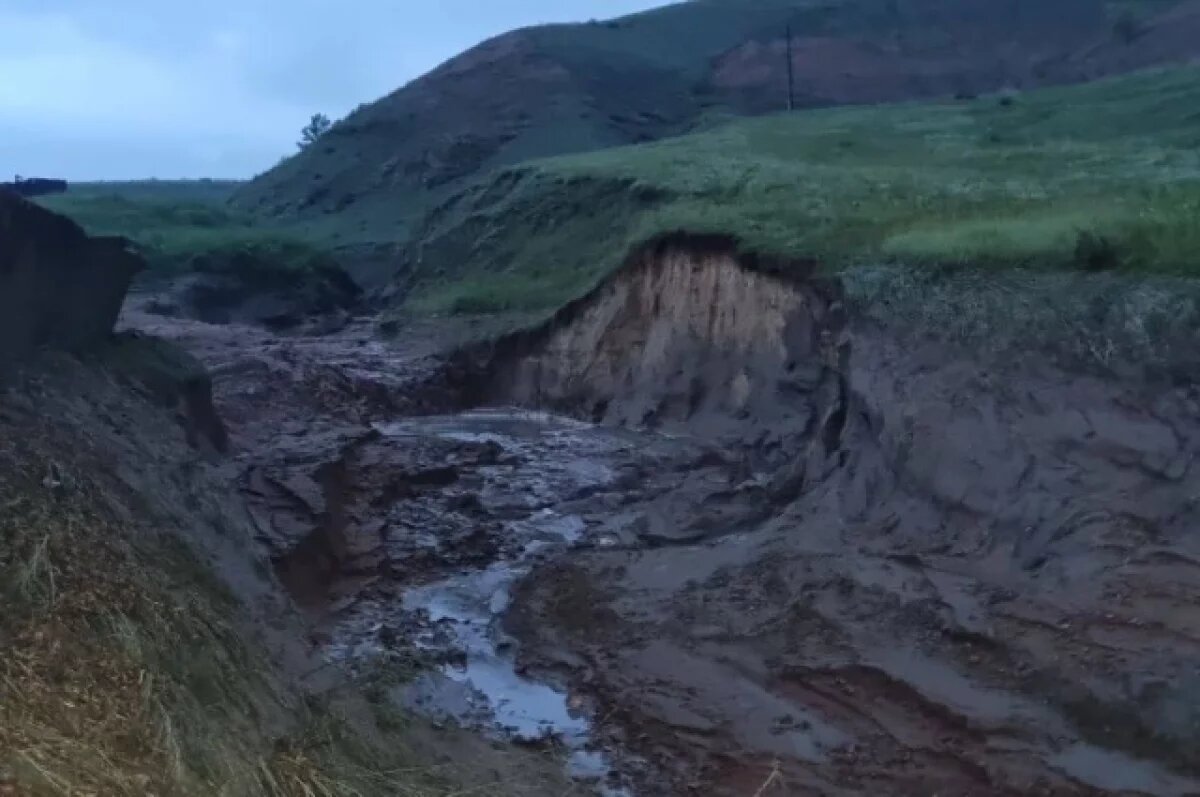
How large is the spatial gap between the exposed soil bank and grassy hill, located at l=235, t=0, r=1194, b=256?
1182 inches

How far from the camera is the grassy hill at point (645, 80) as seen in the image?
46.6 meters

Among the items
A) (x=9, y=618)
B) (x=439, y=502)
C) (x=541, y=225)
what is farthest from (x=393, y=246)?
(x=9, y=618)

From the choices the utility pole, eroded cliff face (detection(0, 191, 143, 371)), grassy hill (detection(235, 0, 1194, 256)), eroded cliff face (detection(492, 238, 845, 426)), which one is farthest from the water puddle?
the utility pole

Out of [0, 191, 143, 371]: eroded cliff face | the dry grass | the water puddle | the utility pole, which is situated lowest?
the water puddle

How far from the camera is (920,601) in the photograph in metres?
10.4

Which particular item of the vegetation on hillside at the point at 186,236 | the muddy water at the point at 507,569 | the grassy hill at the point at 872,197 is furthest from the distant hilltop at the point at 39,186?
the muddy water at the point at 507,569

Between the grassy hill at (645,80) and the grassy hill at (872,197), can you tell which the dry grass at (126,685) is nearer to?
the grassy hill at (872,197)

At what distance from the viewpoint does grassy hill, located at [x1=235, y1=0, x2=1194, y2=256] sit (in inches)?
1833

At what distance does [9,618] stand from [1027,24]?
57889mm

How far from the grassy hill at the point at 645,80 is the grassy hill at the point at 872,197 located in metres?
10.1

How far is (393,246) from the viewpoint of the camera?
132ft

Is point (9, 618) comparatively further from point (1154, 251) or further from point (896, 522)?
point (1154, 251)

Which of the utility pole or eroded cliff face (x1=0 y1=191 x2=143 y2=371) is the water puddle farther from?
the utility pole

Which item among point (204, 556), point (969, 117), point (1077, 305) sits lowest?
point (204, 556)
